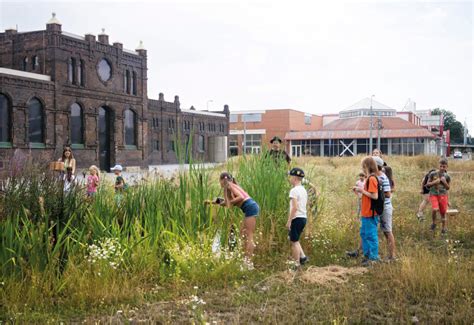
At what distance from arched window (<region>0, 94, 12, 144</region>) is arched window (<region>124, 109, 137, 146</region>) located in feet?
36.2

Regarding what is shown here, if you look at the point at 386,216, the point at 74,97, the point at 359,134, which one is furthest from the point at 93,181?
the point at 359,134

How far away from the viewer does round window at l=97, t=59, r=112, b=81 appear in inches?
1352

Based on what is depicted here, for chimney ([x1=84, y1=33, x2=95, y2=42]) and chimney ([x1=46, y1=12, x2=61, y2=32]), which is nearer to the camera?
chimney ([x1=46, y1=12, x2=61, y2=32])

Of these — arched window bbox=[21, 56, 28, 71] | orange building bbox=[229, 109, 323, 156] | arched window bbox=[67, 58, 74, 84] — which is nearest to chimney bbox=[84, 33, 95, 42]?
arched window bbox=[67, 58, 74, 84]

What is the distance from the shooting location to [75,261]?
5805mm

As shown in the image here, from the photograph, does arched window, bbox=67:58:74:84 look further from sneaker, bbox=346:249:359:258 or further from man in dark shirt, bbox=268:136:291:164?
sneaker, bbox=346:249:359:258

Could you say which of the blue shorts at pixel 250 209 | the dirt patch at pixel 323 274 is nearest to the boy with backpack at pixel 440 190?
the dirt patch at pixel 323 274

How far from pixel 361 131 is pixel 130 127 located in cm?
3407

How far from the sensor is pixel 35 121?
29.1 metres

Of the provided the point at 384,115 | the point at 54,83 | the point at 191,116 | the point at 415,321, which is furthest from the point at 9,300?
the point at 384,115

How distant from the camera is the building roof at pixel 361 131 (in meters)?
58.0

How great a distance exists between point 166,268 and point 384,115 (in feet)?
233

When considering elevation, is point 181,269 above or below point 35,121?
below

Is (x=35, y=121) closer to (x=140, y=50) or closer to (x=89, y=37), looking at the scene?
(x=89, y=37)
